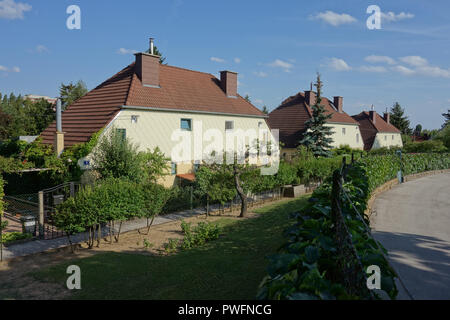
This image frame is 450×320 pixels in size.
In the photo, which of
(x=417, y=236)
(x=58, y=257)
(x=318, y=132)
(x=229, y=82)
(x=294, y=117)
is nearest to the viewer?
(x=417, y=236)

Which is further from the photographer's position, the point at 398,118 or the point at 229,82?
the point at 398,118

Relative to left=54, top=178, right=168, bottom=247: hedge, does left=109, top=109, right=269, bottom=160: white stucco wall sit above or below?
above

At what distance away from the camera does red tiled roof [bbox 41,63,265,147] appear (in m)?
19.1

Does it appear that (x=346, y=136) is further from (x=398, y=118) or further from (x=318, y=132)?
(x=398, y=118)

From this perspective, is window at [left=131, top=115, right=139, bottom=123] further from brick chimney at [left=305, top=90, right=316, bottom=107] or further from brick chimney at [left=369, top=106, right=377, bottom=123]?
brick chimney at [left=369, top=106, right=377, bottom=123]

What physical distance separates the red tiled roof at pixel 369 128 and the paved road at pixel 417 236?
32.3 m

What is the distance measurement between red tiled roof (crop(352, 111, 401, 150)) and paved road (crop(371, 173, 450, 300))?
32.3 meters

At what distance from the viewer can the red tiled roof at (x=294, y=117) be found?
37.9 m

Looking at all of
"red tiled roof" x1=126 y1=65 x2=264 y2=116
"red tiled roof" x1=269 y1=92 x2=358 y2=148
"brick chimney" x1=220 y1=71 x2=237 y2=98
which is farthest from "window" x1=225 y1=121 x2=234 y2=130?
"red tiled roof" x1=269 y1=92 x2=358 y2=148

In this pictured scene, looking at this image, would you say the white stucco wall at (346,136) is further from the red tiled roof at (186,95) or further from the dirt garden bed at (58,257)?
the dirt garden bed at (58,257)

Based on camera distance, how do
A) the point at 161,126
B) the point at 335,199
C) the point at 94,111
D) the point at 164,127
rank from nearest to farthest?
1. the point at 335,199
2. the point at 94,111
3. the point at 161,126
4. the point at 164,127

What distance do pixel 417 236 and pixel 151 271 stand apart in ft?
26.5

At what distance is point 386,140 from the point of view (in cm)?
5319

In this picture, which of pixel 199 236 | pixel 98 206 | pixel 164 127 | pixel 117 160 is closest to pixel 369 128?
pixel 164 127
